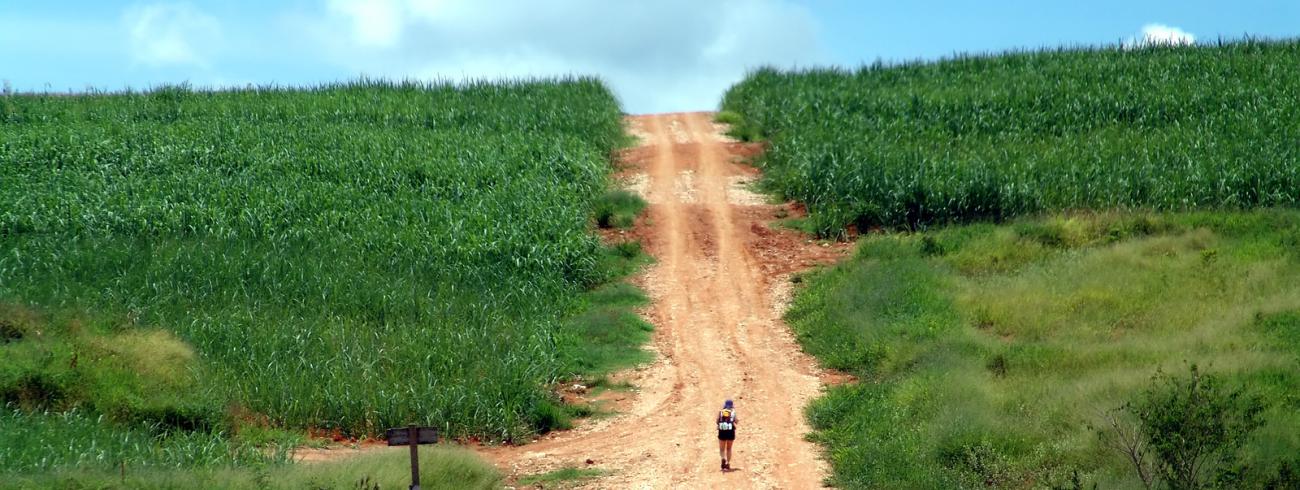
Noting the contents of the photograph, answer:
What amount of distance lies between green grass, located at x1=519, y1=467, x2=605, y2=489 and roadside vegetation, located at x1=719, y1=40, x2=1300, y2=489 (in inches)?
120

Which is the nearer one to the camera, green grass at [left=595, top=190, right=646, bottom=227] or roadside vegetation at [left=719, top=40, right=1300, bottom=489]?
roadside vegetation at [left=719, top=40, right=1300, bottom=489]

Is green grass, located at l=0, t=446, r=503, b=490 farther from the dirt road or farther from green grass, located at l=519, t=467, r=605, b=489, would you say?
the dirt road

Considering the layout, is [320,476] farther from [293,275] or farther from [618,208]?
[618,208]

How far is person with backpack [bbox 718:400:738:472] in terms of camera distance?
15781 mm

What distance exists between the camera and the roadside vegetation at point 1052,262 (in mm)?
14938

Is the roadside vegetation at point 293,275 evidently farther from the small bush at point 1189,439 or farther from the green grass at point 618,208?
the small bush at point 1189,439

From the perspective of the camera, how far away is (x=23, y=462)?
1343 cm

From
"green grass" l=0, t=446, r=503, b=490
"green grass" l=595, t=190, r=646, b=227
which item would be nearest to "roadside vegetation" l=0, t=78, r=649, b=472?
"green grass" l=595, t=190, r=646, b=227

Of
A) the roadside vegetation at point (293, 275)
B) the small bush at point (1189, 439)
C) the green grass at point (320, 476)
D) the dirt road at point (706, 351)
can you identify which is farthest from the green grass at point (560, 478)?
the small bush at point (1189, 439)

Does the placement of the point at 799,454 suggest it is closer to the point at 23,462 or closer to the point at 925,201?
the point at 23,462

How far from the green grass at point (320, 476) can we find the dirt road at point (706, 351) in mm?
1362

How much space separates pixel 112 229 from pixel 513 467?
458 inches

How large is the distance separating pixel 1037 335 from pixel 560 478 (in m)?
8.02

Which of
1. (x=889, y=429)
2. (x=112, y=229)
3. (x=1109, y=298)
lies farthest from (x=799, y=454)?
(x=112, y=229)
